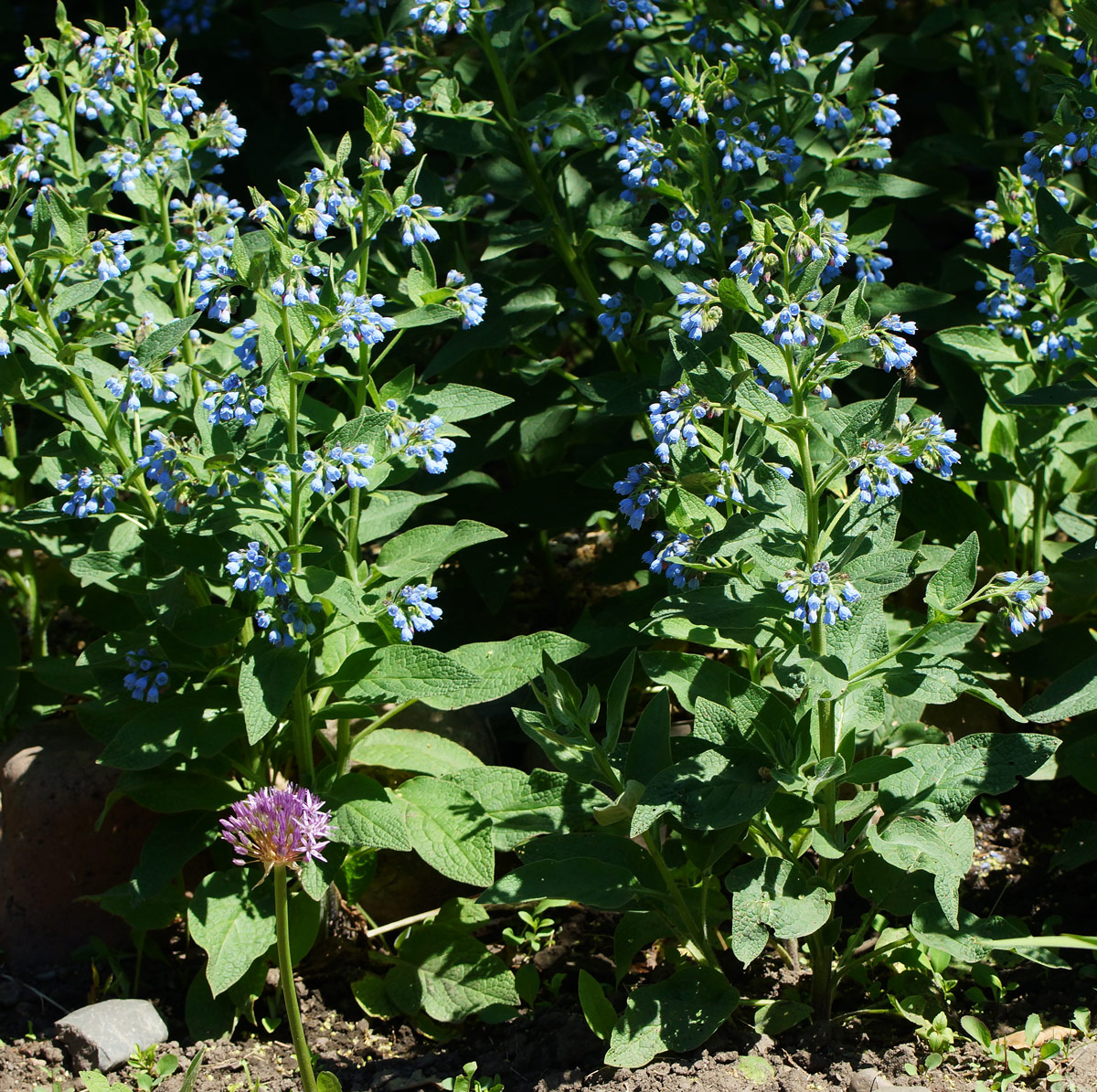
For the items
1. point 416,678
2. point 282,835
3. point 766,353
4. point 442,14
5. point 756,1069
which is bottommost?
point 756,1069

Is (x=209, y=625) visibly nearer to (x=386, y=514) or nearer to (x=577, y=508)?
(x=386, y=514)

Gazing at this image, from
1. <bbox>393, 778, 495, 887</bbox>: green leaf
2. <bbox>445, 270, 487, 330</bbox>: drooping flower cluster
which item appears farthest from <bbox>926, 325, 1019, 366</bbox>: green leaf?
<bbox>393, 778, 495, 887</bbox>: green leaf

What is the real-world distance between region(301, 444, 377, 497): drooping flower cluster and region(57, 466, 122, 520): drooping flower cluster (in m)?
0.57

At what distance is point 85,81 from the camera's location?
3328 mm

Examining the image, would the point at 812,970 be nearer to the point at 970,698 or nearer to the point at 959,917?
the point at 959,917

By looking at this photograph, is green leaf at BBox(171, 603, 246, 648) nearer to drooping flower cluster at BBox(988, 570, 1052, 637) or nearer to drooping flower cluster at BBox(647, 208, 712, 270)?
drooping flower cluster at BBox(647, 208, 712, 270)

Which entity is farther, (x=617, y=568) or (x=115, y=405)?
(x=617, y=568)

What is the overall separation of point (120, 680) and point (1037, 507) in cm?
267

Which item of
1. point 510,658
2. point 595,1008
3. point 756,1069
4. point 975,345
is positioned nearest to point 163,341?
point 510,658

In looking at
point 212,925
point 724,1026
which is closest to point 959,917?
point 724,1026

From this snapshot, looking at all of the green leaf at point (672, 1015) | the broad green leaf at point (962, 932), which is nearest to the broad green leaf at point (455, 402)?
the green leaf at point (672, 1015)

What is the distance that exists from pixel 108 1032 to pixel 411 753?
1.02 metres

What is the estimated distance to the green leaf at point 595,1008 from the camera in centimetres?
278

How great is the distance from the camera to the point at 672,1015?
2695 mm
